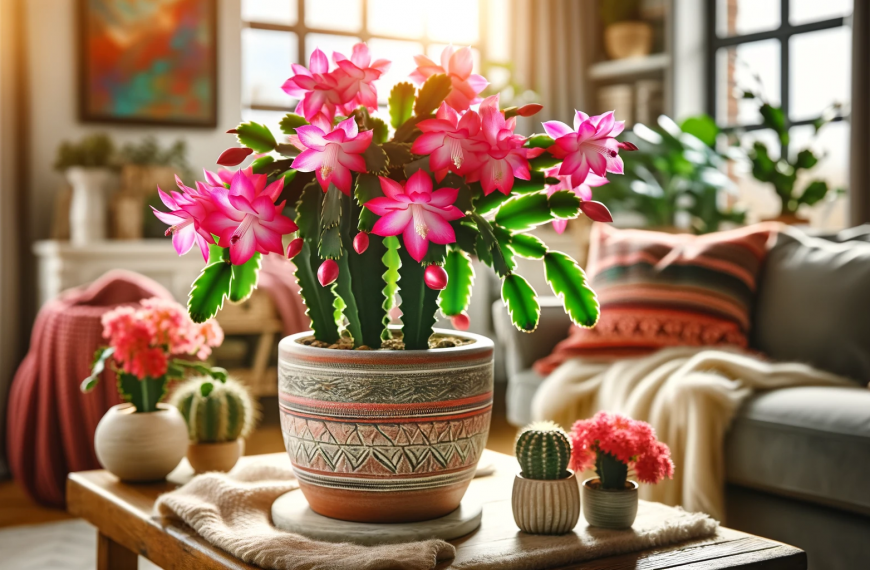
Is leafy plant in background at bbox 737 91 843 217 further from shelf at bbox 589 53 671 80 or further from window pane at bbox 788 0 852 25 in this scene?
shelf at bbox 589 53 671 80

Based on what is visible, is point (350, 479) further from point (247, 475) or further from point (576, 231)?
point (576, 231)

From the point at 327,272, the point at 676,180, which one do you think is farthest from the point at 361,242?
the point at 676,180

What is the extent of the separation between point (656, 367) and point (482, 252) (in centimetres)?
142

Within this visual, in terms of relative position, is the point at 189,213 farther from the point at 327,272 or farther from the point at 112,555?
the point at 112,555

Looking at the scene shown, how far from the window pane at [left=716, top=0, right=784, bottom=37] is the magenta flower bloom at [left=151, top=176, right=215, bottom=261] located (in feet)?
12.6

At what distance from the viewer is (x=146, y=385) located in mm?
1548

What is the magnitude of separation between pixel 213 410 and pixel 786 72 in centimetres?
346

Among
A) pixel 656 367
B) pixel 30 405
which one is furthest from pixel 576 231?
pixel 30 405

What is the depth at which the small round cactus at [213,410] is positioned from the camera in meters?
1.58

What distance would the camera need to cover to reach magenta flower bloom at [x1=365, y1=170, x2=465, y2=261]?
3.14ft

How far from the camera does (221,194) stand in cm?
98

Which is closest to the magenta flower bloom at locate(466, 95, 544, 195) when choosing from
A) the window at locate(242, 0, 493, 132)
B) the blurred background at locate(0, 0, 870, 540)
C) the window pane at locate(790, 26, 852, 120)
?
the blurred background at locate(0, 0, 870, 540)

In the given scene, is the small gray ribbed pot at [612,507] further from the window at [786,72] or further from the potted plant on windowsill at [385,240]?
the window at [786,72]

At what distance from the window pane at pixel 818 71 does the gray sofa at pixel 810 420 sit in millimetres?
1622
